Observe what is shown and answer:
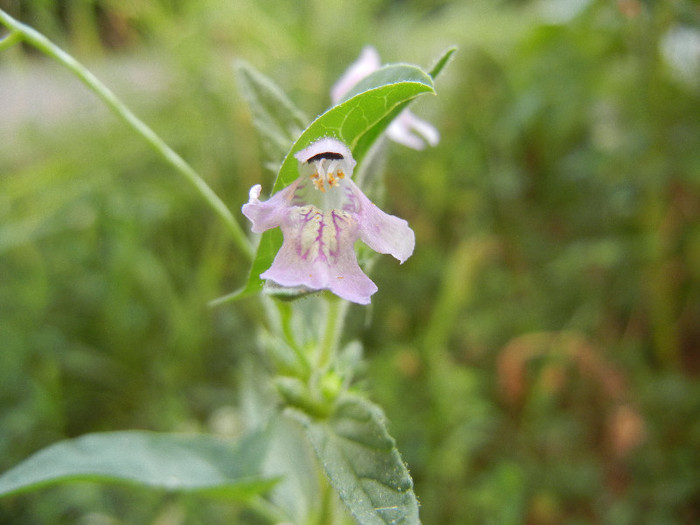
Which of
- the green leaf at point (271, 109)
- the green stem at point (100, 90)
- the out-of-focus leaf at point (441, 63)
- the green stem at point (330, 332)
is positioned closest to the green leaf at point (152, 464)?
the green stem at point (330, 332)

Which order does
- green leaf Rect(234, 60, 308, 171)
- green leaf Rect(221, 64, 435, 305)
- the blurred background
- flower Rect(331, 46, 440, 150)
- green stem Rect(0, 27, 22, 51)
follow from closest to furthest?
green leaf Rect(221, 64, 435, 305) < green stem Rect(0, 27, 22, 51) < green leaf Rect(234, 60, 308, 171) < flower Rect(331, 46, 440, 150) < the blurred background

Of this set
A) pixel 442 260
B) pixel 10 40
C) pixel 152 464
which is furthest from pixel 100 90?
pixel 442 260

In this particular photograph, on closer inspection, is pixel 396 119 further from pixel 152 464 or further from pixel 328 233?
pixel 152 464

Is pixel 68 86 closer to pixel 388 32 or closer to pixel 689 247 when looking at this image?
pixel 388 32

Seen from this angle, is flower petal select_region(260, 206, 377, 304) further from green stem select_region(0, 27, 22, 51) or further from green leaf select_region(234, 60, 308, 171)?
green stem select_region(0, 27, 22, 51)

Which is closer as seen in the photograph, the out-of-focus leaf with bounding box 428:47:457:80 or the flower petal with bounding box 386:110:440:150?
the out-of-focus leaf with bounding box 428:47:457:80

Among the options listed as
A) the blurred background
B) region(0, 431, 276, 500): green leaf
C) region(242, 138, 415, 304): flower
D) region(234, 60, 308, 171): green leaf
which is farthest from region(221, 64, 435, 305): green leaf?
the blurred background
